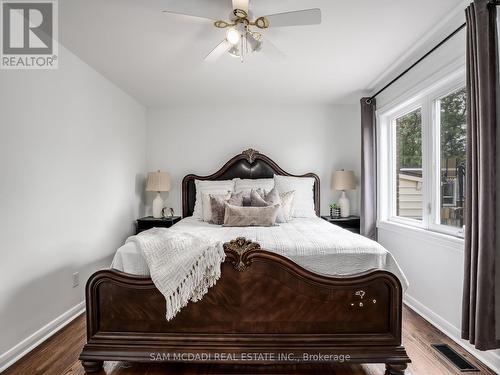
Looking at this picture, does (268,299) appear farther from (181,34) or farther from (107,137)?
(107,137)

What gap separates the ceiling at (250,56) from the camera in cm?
210

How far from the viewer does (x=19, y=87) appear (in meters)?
2.20

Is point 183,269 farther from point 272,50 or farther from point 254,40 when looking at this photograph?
point 272,50

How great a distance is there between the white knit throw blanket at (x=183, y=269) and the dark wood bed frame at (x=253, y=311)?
7 cm

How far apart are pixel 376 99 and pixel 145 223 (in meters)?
3.37

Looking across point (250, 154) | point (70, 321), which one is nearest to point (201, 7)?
point (250, 154)

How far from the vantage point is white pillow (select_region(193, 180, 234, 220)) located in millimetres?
3799

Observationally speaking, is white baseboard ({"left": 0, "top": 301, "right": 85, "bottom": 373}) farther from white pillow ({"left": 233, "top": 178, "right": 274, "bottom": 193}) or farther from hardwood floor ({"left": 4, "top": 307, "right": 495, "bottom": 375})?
white pillow ({"left": 233, "top": 178, "right": 274, "bottom": 193})

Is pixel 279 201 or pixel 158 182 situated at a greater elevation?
pixel 158 182

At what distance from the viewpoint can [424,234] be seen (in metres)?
2.78

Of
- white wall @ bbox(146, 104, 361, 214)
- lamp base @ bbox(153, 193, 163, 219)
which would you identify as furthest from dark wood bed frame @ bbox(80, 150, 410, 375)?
white wall @ bbox(146, 104, 361, 214)

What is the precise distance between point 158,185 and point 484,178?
350 centimetres

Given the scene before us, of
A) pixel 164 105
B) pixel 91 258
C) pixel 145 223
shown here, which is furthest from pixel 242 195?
pixel 164 105

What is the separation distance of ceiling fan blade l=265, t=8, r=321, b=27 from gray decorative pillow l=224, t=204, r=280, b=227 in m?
1.65
